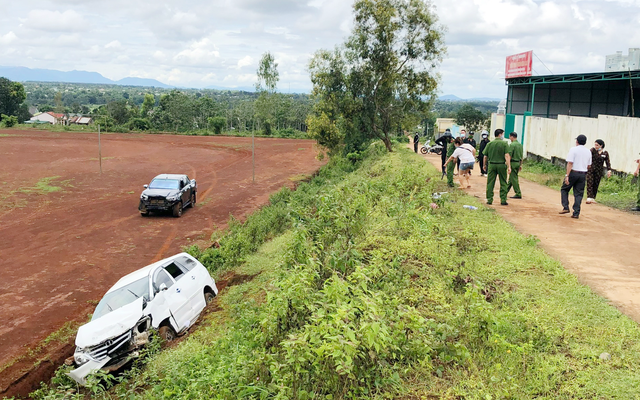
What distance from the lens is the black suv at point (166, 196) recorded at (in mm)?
20609

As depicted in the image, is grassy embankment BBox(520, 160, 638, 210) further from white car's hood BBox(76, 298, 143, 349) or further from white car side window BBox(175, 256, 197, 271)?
white car's hood BBox(76, 298, 143, 349)

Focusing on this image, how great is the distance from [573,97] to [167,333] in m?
37.4

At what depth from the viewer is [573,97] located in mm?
37781

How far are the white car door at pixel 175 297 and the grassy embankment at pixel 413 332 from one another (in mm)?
747

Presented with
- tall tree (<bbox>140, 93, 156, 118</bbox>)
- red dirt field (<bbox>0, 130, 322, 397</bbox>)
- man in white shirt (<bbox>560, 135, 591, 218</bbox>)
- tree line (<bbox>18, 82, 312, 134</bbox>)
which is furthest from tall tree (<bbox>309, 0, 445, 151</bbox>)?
tall tree (<bbox>140, 93, 156, 118</bbox>)

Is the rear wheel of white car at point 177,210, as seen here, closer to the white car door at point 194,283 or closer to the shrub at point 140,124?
the white car door at point 194,283

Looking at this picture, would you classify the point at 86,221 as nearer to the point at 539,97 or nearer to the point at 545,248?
the point at 545,248

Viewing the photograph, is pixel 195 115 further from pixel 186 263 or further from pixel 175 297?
pixel 175 297

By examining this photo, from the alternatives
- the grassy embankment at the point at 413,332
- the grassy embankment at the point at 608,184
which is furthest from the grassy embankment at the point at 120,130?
the grassy embankment at the point at 413,332

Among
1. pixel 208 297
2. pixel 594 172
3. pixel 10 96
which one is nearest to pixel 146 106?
pixel 10 96

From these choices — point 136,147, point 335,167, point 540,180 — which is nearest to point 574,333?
point 540,180

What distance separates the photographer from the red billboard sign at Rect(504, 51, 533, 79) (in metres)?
33.5

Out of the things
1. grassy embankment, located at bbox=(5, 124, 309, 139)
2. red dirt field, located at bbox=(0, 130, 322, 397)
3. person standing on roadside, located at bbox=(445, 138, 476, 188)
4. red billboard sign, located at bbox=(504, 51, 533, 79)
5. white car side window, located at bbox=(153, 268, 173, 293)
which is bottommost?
red dirt field, located at bbox=(0, 130, 322, 397)

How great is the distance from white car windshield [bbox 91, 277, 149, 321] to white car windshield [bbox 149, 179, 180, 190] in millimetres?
12124
